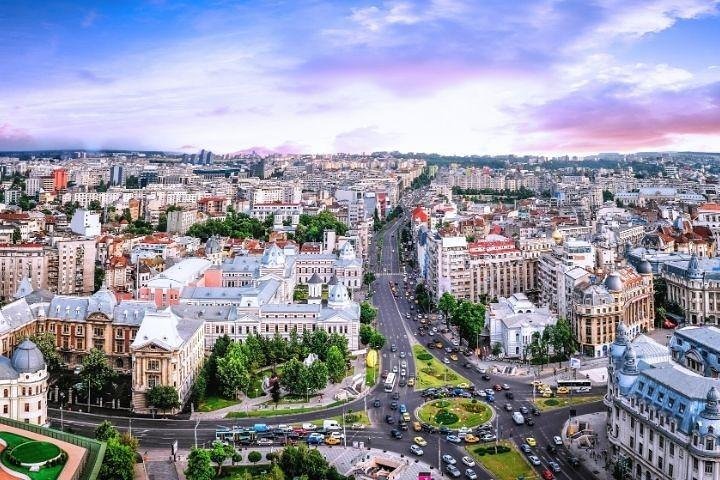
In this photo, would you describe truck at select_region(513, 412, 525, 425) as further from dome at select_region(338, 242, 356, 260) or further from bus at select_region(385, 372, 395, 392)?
dome at select_region(338, 242, 356, 260)

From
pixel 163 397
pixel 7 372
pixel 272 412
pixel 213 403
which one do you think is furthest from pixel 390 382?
pixel 7 372

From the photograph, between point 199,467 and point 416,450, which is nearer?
point 199,467

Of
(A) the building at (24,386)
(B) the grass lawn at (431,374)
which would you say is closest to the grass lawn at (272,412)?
(B) the grass lawn at (431,374)

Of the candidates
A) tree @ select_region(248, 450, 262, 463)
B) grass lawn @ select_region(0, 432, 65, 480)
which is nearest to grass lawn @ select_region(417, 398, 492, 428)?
tree @ select_region(248, 450, 262, 463)

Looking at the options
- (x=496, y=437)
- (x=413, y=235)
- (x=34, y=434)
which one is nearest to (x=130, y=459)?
(x=34, y=434)

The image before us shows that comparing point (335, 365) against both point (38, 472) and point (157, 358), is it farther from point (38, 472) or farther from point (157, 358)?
point (38, 472)
